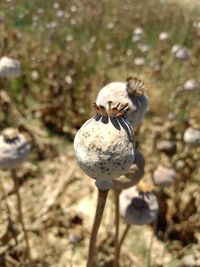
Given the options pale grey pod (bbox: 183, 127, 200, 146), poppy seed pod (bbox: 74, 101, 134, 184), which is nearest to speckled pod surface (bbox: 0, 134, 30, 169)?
poppy seed pod (bbox: 74, 101, 134, 184)

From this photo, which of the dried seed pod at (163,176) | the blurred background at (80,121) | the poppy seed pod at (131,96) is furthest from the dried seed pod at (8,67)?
the poppy seed pod at (131,96)

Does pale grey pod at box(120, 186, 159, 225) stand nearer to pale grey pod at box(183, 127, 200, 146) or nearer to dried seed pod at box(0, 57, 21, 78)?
pale grey pod at box(183, 127, 200, 146)

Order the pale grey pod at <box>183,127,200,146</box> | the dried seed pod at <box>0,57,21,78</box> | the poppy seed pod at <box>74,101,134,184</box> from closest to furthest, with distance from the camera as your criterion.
Result: the poppy seed pod at <box>74,101,134,184</box>, the pale grey pod at <box>183,127,200,146</box>, the dried seed pod at <box>0,57,21,78</box>

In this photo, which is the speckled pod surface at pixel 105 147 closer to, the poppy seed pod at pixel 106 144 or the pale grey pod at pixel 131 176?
the poppy seed pod at pixel 106 144

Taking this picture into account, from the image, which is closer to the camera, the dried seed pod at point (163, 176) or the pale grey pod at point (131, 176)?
the pale grey pod at point (131, 176)

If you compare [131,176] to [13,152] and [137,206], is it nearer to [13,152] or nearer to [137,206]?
[137,206]

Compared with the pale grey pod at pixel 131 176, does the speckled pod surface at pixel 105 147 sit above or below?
above
